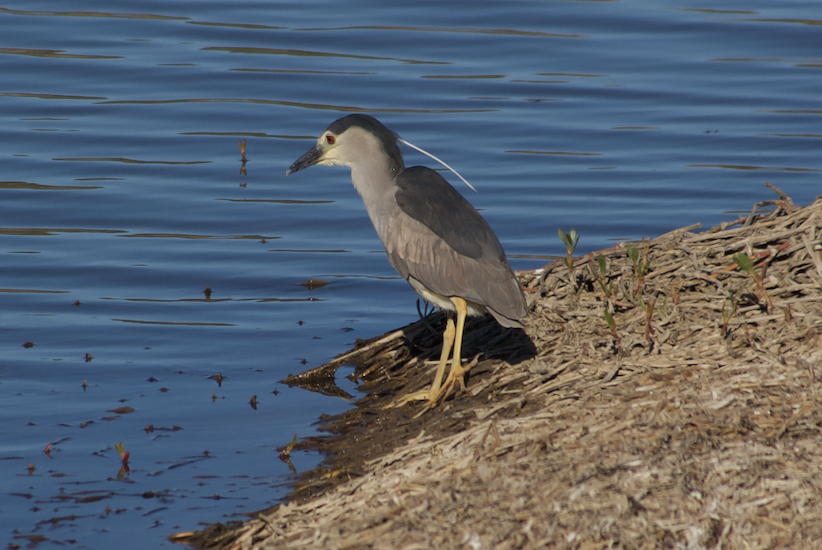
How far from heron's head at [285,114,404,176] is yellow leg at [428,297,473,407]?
40.1 inches

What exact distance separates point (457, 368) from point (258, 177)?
5254 millimetres

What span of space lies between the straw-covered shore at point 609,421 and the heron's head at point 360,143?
1025 millimetres

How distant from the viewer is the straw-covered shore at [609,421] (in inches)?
143

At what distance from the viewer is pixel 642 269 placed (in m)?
5.41

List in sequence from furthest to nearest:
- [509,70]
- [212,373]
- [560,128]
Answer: [509,70]
[560,128]
[212,373]

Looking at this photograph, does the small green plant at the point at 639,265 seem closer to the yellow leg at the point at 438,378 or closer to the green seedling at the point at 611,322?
the green seedling at the point at 611,322

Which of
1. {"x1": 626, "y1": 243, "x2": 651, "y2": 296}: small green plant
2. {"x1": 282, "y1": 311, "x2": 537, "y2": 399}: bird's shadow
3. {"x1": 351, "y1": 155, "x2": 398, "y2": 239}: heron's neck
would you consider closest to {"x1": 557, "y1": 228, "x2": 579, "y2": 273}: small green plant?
{"x1": 626, "y1": 243, "x2": 651, "y2": 296}: small green plant

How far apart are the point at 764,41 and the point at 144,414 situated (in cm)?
1123

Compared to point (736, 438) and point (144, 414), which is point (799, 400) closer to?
point (736, 438)

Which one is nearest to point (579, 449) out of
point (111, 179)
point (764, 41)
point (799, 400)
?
point (799, 400)

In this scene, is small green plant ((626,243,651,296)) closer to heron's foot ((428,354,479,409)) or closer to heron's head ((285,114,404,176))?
heron's foot ((428,354,479,409))

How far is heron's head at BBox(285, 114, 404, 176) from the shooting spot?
19.9ft

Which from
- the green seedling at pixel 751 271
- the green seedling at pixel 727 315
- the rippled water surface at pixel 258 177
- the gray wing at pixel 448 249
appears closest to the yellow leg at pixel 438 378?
the gray wing at pixel 448 249

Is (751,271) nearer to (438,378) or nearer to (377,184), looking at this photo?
(438,378)
